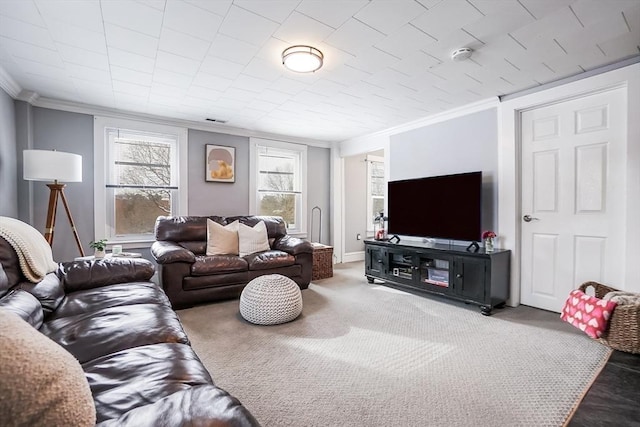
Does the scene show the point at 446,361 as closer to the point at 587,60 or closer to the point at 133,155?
the point at 587,60

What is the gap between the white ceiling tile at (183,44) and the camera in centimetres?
218

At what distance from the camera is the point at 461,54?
239 cm

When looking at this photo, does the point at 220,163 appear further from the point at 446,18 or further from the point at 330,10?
the point at 446,18

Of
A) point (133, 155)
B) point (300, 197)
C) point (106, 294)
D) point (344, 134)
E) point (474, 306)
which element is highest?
point (344, 134)

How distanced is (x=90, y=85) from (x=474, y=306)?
4650mm

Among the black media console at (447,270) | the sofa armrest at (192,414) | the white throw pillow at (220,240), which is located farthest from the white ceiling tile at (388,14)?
the white throw pillow at (220,240)

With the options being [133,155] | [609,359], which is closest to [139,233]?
[133,155]

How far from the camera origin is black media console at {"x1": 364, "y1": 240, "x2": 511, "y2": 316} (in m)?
3.01

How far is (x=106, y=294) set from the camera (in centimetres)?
202

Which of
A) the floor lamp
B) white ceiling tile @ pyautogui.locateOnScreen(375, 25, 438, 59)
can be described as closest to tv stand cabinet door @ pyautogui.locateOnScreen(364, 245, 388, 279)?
white ceiling tile @ pyautogui.locateOnScreen(375, 25, 438, 59)

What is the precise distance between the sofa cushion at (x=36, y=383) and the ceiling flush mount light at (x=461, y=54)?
9.42 feet

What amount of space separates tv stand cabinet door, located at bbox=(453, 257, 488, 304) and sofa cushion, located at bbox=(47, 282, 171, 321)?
109 inches

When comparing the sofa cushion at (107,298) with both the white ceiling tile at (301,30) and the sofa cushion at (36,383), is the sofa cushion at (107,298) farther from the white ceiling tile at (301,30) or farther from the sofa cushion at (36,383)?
the white ceiling tile at (301,30)

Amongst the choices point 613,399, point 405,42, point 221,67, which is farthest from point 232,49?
point 613,399
